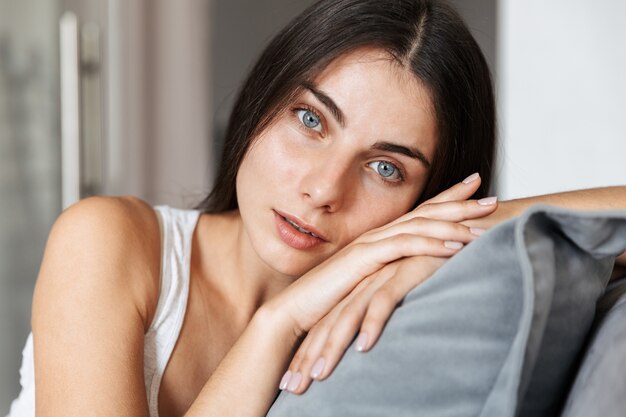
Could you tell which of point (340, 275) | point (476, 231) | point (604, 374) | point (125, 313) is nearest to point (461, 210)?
point (476, 231)

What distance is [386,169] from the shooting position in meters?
1.43

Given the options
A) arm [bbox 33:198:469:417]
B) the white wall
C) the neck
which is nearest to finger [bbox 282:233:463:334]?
arm [bbox 33:198:469:417]

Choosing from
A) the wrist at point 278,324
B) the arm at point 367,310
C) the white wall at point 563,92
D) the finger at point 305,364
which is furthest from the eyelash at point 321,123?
the white wall at point 563,92

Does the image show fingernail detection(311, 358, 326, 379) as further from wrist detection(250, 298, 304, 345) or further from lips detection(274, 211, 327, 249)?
lips detection(274, 211, 327, 249)

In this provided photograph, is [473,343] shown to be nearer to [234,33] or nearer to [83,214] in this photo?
[83,214]

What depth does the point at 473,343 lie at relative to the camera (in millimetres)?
795

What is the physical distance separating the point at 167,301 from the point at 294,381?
59cm

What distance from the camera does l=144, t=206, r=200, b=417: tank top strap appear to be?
1424 millimetres

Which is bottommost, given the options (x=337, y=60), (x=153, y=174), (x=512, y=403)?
(x=153, y=174)

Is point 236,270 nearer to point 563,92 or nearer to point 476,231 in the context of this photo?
point 476,231

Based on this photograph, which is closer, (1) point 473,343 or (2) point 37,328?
(1) point 473,343

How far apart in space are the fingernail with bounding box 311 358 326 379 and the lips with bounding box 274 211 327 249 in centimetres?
51

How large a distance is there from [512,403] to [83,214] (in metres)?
0.89

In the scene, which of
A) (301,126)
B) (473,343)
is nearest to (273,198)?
(301,126)
